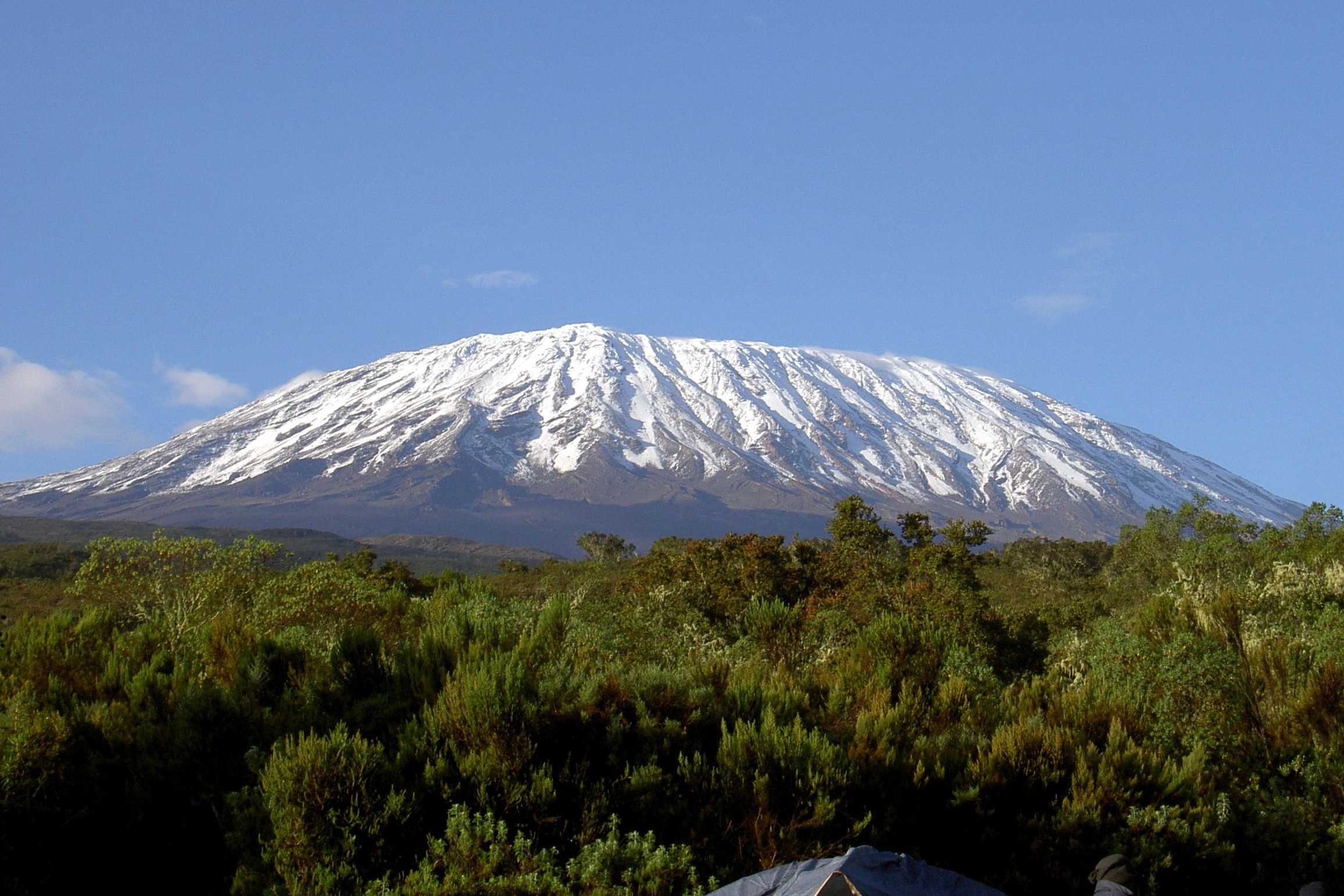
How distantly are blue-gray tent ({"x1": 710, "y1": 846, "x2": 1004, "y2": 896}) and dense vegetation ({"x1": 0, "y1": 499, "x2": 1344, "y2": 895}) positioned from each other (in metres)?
0.62

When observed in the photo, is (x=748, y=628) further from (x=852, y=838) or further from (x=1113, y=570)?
(x=1113, y=570)

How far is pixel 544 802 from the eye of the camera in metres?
6.95

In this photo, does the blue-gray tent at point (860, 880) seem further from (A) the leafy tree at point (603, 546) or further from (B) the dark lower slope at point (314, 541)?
(B) the dark lower slope at point (314, 541)

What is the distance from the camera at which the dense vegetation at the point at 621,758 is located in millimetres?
6594

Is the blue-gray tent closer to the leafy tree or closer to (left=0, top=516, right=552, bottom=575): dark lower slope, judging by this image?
the leafy tree

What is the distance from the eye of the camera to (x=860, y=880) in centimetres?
562

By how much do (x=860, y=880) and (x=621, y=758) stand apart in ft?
8.39

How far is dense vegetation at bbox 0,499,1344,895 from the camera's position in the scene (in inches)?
260

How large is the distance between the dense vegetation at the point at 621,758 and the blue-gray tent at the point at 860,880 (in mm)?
621

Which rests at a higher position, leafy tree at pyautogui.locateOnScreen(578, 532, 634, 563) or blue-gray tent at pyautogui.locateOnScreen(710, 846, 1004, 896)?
blue-gray tent at pyautogui.locateOnScreen(710, 846, 1004, 896)

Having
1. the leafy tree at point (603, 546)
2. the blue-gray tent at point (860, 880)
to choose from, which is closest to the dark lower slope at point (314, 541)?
the leafy tree at point (603, 546)

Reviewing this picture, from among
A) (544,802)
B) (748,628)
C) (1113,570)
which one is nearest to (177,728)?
(544,802)

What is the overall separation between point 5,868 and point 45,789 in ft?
2.04

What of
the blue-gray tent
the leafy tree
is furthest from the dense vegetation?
the leafy tree
